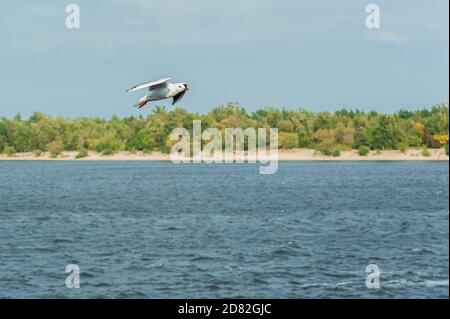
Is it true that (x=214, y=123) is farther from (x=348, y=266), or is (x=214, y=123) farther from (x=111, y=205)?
(x=348, y=266)

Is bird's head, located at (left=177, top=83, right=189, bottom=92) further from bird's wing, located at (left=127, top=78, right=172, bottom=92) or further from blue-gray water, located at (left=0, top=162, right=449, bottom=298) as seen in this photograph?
blue-gray water, located at (left=0, top=162, right=449, bottom=298)

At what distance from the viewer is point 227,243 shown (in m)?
59.0

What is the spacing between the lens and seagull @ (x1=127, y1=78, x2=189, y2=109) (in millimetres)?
14164

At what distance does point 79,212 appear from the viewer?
85.6 m

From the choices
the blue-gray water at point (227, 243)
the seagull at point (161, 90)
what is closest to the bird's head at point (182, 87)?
the seagull at point (161, 90)

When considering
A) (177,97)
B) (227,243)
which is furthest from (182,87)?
(227,243)

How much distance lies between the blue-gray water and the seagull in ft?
83.9

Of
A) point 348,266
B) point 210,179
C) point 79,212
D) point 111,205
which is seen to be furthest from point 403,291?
point 210,179

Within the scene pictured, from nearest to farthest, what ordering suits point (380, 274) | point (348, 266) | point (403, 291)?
point (403, 291) < point (380, 274) < point (348, 266)

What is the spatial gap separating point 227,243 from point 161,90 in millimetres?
45008

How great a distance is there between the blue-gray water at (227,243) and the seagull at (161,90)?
83.9ft

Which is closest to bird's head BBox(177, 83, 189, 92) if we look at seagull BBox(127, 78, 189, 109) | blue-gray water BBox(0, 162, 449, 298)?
seagull BBox(127, 78, 189, 109)

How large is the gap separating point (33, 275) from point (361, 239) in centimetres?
2360

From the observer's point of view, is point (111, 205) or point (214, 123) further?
point (214, 123)
